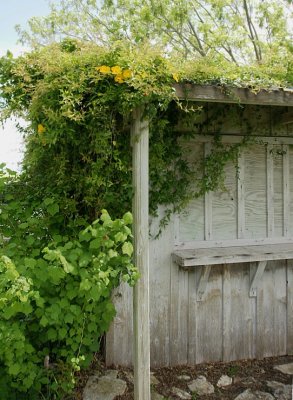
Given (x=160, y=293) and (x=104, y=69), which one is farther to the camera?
(x=160, y=293)

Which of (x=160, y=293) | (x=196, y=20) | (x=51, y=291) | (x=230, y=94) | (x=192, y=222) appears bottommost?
(x=160, y=293)

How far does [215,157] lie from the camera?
138 inches

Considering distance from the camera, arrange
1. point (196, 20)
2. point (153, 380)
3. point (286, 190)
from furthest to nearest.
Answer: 1. point (196, 20)
2. point (286, 190)
3. point (153, 380)

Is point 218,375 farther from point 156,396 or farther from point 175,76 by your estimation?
point 175,76

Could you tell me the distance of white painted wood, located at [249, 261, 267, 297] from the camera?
3.59 meters

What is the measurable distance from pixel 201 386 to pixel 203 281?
829 mm

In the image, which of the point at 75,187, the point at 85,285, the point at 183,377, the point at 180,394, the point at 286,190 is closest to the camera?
the point at 85,285

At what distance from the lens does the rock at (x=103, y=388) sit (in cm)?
296

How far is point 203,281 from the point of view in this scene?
345 centimetres

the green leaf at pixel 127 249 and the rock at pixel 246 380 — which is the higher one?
the green leaf at pixel 127 249

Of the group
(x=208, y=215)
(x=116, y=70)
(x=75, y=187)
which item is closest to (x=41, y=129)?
(x=75, y=187)

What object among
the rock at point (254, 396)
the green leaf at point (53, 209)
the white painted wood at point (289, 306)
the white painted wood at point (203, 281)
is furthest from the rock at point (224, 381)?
the green leaf at point (53, 209)

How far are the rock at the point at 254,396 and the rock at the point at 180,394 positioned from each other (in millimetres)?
385

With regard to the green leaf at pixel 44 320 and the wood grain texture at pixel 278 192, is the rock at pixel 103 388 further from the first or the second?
the wood grain texture at pixel 278 192
